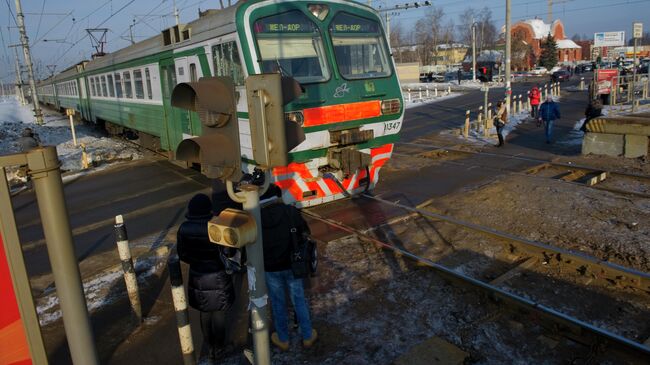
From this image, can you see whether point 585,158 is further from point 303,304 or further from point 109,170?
point 109,170

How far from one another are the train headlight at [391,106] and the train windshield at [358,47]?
1.62 ft

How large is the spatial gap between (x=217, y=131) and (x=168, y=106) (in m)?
8.58

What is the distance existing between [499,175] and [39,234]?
359 inches

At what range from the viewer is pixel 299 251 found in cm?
407

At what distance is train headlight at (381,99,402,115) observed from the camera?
26.7 feet

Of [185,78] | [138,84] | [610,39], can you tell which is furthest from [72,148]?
[610,39]

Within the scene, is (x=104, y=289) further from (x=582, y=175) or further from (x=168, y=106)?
(x=582, y=175)

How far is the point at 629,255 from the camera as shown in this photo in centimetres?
595

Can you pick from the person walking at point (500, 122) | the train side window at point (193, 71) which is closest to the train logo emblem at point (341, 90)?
the train side window at point (193, 71)

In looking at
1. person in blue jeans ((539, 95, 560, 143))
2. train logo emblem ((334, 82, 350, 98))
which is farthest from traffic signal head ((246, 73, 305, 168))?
person in blue jeans ((539, 95, 560, 143))

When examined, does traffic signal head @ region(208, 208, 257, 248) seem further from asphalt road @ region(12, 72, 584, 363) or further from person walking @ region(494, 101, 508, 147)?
person walking @ region(494, 101, 508, 147)

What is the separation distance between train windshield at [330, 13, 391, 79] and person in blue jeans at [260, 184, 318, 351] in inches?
164

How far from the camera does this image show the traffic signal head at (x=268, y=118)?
2.86 m

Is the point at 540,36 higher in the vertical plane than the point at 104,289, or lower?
higher
